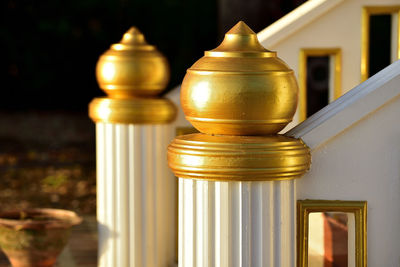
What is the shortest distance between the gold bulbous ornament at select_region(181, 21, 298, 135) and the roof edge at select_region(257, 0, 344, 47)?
7.06 ft

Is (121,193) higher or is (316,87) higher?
(316,87)

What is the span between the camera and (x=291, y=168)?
13.5 ft

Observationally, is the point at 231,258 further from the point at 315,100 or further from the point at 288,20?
the point at 315,100

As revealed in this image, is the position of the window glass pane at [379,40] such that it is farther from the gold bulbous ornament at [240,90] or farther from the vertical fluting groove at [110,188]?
the gold bulbous ornament at [240,90]

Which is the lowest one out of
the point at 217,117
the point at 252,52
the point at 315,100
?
the point at 315,100

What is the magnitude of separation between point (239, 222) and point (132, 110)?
2.42 m

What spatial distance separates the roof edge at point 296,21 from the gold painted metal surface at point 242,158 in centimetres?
231

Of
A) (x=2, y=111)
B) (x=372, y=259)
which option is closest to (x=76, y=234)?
(x=372, y=259)

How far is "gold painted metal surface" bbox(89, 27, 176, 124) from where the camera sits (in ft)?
21.0

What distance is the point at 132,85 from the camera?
21.1 ft

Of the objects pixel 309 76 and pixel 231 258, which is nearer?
pixel 231 258

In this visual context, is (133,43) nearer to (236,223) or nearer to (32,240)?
(32,240)

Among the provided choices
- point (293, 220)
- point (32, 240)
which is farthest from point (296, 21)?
point (293, 220)

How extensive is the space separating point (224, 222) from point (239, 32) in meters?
0.82
